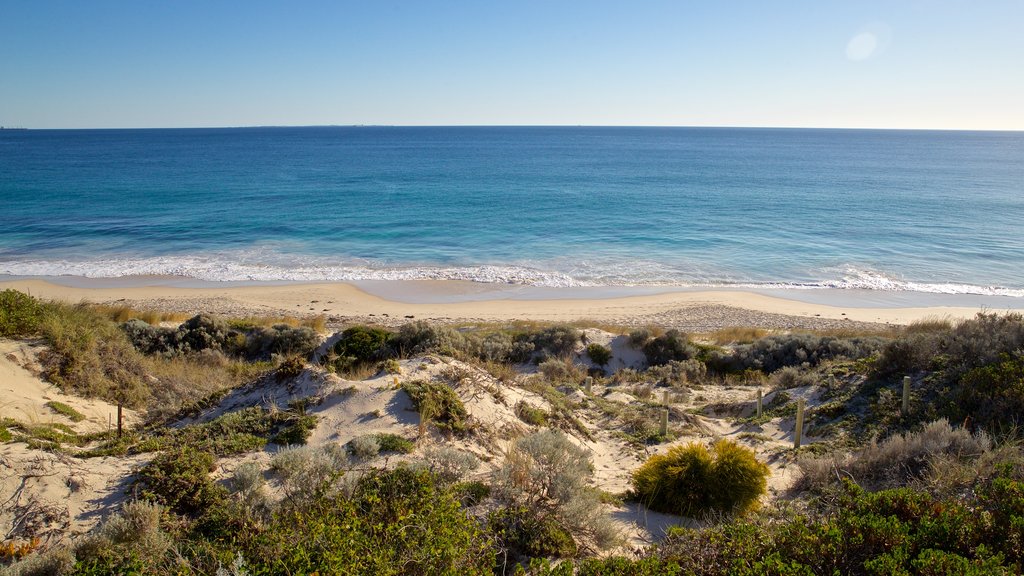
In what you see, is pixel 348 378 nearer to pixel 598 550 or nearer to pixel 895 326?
pixel 598 550

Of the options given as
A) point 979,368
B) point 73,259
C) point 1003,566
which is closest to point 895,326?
point 979,368

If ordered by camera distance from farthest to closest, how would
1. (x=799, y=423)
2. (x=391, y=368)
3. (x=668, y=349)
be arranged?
(x=668, y=349), (x=391, y=368), (x=799, y=423)

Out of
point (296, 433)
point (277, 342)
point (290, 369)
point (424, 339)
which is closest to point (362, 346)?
point (424, 339)

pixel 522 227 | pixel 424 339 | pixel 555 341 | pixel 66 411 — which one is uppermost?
pixel 522 227

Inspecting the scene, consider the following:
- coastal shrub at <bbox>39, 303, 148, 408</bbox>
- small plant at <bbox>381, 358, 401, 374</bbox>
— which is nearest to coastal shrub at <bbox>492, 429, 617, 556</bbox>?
small plant at <bbox>381, 358, 401, 374</bbox>

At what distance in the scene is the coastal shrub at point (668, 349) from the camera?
55.2ft

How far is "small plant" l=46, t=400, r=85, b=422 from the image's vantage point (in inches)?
370

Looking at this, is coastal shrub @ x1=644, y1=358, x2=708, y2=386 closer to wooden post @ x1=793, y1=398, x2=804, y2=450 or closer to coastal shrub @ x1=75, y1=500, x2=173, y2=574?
wooden post @ x1=793, y1=398, x2=804, y2=450

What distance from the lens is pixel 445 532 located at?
4594 millimetres

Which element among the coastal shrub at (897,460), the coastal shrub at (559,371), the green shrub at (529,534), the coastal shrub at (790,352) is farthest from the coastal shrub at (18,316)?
the coastal shrub at (790,352)

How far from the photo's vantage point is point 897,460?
731 centimetres

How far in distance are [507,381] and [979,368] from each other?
817 cm

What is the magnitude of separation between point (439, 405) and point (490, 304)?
1608 cm

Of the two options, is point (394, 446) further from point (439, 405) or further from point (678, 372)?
point (678, 372)
